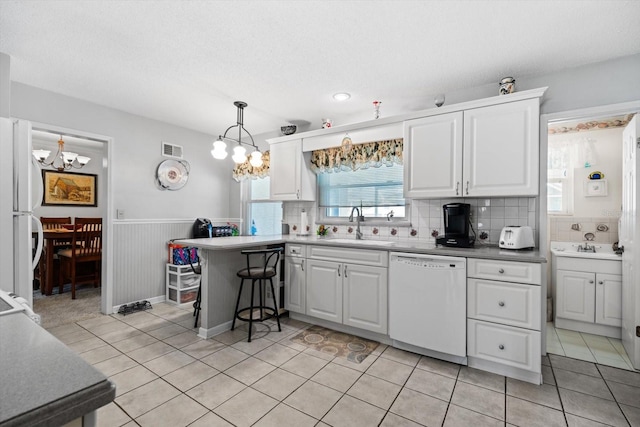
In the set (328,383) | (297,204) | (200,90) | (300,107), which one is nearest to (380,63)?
(300,107)

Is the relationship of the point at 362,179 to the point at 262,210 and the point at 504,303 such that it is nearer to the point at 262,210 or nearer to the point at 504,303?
the point at 262,210

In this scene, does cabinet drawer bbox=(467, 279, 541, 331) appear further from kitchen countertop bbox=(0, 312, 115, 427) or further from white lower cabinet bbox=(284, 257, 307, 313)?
kitchen countertop bbox=(0, 312, 115, 427)

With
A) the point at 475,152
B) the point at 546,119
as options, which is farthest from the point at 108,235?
the point at 546,119

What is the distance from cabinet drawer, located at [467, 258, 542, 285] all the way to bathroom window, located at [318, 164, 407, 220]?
1151mm

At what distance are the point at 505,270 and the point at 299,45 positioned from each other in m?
2.25

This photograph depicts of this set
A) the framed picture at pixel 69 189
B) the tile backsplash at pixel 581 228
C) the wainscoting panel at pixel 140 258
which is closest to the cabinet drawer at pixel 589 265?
the tile backsplash at pixel 581 228

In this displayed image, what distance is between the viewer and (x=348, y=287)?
2.95 meters

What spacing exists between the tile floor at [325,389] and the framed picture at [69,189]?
154 inches

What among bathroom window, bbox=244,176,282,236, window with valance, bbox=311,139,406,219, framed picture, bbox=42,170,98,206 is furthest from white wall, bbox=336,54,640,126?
framed picture, bbox=42,170,98,206

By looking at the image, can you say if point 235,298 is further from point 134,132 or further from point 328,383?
point 134,132

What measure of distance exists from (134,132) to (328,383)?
3629mm

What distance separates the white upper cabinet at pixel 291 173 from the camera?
378 centimetres

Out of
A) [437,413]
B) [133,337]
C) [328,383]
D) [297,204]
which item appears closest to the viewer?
[437,413]

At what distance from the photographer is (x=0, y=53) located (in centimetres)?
241
